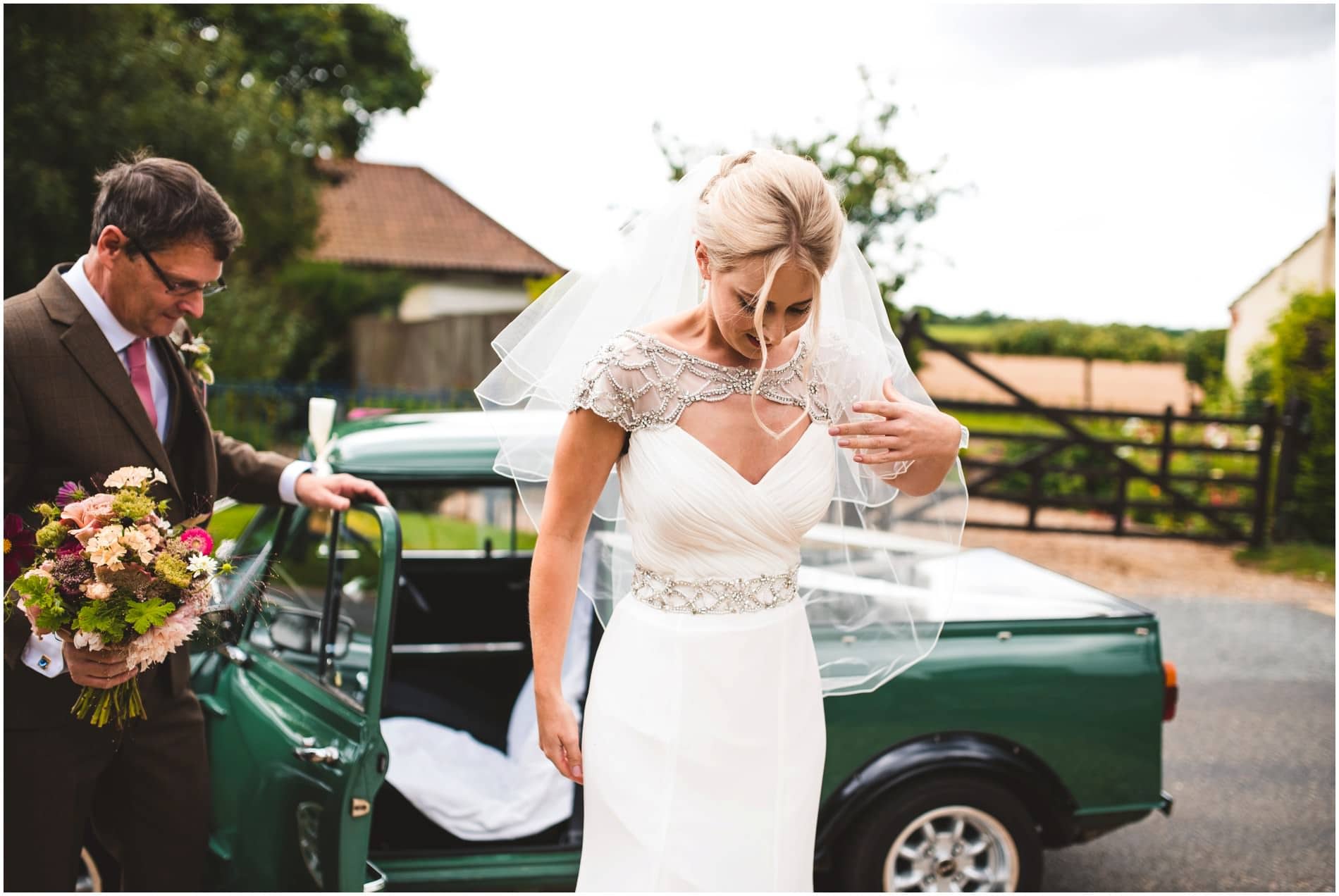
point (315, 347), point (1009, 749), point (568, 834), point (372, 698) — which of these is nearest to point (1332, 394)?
point (1009, 749)

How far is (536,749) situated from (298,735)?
1.06 metres

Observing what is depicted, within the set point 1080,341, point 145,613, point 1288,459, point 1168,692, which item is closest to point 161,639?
point 145,613

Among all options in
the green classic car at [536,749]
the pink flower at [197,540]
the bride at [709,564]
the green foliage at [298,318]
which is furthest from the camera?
the green foliage at [298,318]

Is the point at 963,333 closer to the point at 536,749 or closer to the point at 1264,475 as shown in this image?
the point at 1264,475

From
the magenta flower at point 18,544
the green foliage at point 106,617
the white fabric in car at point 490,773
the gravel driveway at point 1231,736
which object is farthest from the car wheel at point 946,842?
the magenta flower at point 18,544

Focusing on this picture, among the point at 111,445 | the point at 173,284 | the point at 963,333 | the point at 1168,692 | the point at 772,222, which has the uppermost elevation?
the point at 963,333

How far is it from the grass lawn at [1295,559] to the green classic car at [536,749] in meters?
7.18

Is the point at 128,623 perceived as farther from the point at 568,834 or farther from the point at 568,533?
the point at 568,834

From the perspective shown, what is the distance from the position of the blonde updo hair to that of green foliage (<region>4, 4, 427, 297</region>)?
6791 millimetres

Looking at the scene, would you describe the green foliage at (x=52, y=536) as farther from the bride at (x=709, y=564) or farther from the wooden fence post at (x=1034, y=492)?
the wooden fence post at (x=1034, y=492)

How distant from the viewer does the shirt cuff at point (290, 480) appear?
10.1 feet

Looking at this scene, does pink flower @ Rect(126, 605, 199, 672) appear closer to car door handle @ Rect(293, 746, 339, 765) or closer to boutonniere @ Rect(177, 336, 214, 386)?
car door handle @ Rect(293, 746, 339, 765)

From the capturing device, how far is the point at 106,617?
7.19ft

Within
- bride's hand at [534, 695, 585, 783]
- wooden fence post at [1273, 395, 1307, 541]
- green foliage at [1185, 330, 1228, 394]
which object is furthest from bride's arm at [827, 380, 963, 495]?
green foliage at [1185, 330, 1228, 394]
